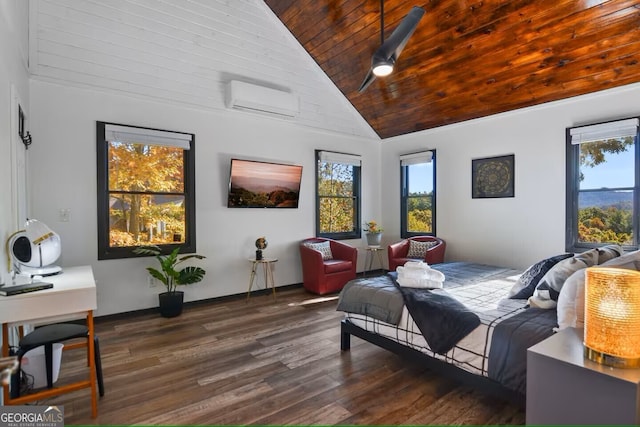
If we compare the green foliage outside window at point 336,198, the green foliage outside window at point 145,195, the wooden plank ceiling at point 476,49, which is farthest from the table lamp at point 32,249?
the green foliage outside window at point 336,198

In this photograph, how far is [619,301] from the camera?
4.12 feet

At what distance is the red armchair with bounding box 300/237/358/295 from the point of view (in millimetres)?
4832

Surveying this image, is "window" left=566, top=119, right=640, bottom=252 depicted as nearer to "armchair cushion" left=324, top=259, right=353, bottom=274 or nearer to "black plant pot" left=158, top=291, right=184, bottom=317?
"armchair cushion" left=324, top=259, right=353, bottom=274

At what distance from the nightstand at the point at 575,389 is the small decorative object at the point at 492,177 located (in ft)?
12.5

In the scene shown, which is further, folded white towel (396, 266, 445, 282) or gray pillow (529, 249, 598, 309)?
folded white towel (396, 266, 445, 282)

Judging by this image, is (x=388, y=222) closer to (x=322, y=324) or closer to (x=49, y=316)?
(x=322, y=324)

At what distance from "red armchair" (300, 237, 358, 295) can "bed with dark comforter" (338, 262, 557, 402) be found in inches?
70.9

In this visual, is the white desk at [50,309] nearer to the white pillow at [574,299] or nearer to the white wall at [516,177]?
the white pillow at [574,299]

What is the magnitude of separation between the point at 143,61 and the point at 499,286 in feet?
14.5

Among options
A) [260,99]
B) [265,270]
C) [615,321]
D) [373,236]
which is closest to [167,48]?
[260,99]

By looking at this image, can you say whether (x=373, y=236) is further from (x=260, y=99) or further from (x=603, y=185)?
(x=603, y=185)

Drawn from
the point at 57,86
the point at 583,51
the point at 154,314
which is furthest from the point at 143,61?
the point at 583,51

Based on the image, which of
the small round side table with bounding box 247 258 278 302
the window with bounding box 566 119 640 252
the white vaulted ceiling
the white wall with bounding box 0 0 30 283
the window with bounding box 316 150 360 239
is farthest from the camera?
the window with bounding box 316 150 360 239

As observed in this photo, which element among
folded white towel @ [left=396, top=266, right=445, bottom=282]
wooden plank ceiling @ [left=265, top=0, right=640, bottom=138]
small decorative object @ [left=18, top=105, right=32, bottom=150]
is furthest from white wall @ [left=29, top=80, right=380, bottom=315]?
folded white towel @ [left=396, top=266, right=445, bottom=282]
